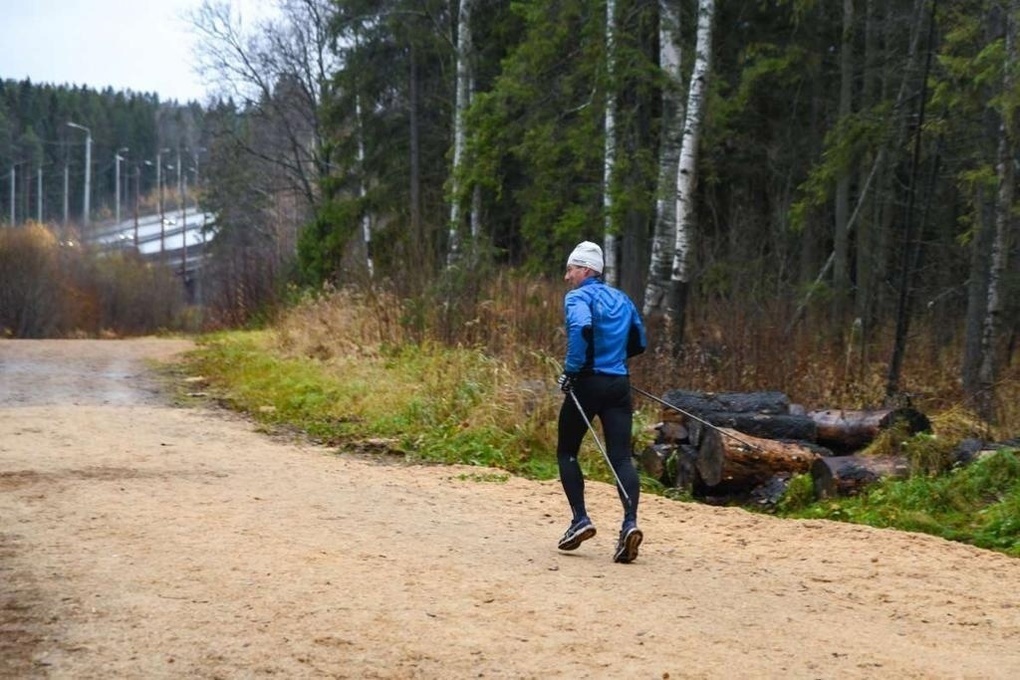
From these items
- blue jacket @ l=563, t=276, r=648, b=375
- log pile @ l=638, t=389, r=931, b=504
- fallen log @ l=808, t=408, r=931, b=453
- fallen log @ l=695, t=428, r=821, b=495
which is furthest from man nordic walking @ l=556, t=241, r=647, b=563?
fallen log @ l=808, t=408, r=931, b=453

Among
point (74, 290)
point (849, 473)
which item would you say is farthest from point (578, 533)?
point (74, 290)

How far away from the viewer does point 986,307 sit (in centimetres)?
1841

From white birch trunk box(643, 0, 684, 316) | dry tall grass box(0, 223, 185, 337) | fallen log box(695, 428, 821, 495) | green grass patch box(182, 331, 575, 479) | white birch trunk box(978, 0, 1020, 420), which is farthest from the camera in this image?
dry tall grass box(0, 223, 185, 337)

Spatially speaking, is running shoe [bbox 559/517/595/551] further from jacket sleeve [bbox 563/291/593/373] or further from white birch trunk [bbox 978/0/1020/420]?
white birch trunk [bbox 978/0/1020/420]

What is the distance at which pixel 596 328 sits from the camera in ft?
27.1

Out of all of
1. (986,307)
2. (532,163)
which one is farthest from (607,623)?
(532,163)

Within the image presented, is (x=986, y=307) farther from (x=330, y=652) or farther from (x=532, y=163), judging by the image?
(x=330, y=652)

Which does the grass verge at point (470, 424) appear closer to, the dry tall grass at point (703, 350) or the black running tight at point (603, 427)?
the dry tall grass at point (703, 350)

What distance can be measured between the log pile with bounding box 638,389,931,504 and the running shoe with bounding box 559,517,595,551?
2.77m

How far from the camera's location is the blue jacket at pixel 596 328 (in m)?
8.16

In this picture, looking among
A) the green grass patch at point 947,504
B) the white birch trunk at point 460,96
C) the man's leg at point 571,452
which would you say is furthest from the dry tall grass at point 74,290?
the man's leg at point 571,452

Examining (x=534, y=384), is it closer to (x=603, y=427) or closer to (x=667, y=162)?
(x=603, y=427)

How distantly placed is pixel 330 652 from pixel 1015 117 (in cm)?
1341

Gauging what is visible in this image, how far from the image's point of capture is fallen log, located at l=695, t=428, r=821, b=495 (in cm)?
1157
